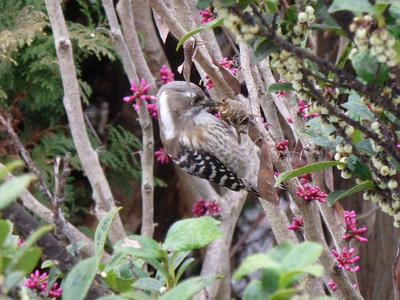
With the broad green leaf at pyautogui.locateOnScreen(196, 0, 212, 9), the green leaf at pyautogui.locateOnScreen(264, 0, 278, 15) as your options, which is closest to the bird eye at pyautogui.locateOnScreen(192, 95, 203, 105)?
the green leaf at pyautogui.locateOnScreen(264, 0, 278, 15)

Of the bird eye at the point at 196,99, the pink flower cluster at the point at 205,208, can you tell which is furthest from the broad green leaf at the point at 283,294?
the pink flower cluster at the point at 205,208

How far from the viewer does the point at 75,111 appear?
2949 millimetres

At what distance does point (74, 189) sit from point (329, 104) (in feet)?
10.2

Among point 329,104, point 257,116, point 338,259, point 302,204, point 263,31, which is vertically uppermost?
point 263,31

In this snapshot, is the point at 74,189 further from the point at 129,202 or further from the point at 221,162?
the point at 221,162

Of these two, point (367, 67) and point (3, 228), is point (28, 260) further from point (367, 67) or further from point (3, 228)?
point (367, 67)

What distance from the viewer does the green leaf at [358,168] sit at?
1.43 meters

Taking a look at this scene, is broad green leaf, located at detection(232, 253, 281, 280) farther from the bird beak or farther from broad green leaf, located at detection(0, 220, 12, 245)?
the bird beak

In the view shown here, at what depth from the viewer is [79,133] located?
2.98m

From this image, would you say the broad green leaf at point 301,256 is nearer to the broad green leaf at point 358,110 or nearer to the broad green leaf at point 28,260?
the broad green leaf at point 28,260

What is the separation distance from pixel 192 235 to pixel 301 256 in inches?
9.5

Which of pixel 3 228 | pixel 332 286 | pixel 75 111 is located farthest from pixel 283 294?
pixel 75 111

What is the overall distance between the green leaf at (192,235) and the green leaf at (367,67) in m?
0.36

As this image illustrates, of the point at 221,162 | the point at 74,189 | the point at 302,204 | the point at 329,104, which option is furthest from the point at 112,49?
the point at 329,104
